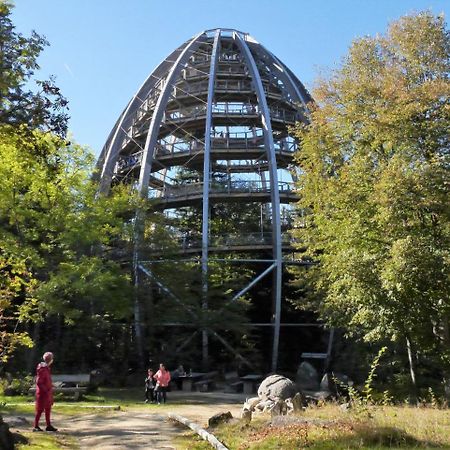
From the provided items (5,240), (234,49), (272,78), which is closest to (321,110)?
(5,240)

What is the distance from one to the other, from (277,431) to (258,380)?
15.6m

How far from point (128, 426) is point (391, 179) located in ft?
26.2

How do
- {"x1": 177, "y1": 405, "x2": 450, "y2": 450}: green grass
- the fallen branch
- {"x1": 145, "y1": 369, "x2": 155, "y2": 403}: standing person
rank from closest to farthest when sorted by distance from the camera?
{"x1": 177, "y1": 405, "x2": 450, "y2": 450}: green grass → the fallen branch → {"x1": 145, "y1": 369, "x2": 155, "y2": 403}: standing person

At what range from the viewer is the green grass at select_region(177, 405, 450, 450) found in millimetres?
6832

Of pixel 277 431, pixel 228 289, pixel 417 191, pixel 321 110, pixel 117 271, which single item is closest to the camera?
pixel 277 431

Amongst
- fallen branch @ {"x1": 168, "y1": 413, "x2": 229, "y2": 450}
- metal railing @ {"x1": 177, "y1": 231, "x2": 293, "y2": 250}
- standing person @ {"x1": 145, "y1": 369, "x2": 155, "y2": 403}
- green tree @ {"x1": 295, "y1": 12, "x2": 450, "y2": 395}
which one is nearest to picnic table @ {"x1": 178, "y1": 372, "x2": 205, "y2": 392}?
standing person @ {"x1": 145, "y1": 369, "x2": 155, "y2": 403}

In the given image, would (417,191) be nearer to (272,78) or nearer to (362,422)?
(362,422)

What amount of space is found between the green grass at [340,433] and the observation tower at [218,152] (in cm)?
1567

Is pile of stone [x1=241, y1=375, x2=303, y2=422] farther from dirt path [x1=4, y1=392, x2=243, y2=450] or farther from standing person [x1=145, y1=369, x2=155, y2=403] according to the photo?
standing person [x1=145, y1=369, x2=155, y2=403]

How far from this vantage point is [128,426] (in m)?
10.1

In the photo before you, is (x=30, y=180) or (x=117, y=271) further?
(x=117, y=271)

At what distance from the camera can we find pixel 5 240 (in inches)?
741

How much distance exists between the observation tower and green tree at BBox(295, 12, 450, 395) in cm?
1080

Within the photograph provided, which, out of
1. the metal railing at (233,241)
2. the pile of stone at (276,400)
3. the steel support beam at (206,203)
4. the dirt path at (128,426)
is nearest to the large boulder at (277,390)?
the pile of stone at (276,400)
